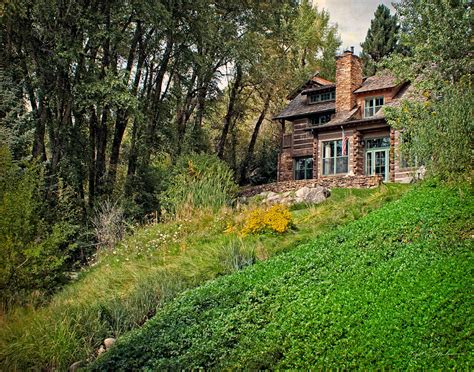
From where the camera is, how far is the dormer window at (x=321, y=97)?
2938 centimetres

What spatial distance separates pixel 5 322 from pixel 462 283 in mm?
5920

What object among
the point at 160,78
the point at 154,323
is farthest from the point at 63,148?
the point at 154,323

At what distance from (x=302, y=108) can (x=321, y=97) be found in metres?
1.24

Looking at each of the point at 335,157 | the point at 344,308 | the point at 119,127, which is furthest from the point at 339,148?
the point at 344,308

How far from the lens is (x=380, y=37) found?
3619cm

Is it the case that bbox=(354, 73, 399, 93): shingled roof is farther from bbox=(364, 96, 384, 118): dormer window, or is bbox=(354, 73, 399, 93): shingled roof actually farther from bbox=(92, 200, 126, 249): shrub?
bbox=(92, 200, 126, 249): shrub

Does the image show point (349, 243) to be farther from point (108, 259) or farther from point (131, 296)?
point (108, 259)

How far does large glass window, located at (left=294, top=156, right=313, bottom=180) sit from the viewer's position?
3008 cm

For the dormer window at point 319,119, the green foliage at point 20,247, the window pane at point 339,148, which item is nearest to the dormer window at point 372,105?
the window pane at point 339,148

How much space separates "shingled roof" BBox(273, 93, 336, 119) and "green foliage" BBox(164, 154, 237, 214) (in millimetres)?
12229

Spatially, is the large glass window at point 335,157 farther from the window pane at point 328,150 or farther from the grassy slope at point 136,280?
the grassy slope at point 136,280

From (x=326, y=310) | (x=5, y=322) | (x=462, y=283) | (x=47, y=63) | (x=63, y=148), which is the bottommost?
(x=5, y=322)

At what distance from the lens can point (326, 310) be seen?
5.40m

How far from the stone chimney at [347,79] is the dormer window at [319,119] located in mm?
1702
